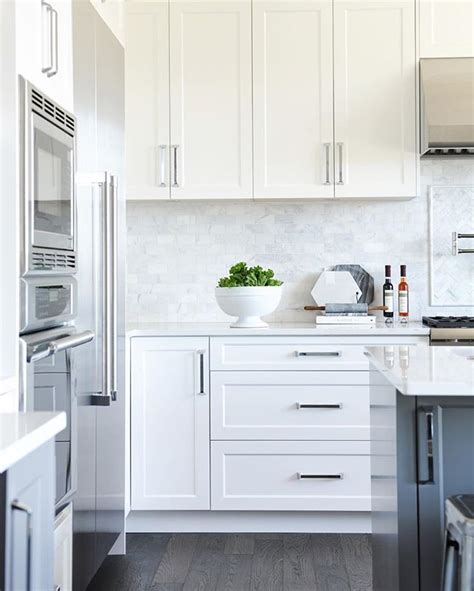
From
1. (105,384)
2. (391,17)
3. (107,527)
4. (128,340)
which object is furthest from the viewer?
(391,17)

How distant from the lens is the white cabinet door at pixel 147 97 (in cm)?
371

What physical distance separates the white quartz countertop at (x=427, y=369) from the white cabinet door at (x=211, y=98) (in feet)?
5.29

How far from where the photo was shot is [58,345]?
6.64 ft

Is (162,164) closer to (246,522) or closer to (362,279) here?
(362,279)

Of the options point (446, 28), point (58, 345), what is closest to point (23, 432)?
point (58, 345)

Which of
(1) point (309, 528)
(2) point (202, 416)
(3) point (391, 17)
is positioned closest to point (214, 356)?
(2) point (202, 416)

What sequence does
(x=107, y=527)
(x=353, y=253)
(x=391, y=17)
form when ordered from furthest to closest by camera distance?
(x=353, y=253), (x=391, y=17), (x=107, y=527)

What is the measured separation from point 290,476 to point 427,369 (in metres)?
1.67

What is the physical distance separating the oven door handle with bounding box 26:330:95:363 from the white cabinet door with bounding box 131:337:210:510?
1.02 meters

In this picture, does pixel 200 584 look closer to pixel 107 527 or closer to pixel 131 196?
pixel 107 527

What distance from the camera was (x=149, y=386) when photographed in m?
3.40

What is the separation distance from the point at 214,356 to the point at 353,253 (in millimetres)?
1089

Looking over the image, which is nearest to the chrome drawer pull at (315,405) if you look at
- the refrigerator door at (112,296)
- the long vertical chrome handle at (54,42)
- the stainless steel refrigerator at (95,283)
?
the refrigerator door at (112,296)

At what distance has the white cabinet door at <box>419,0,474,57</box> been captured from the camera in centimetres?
364
